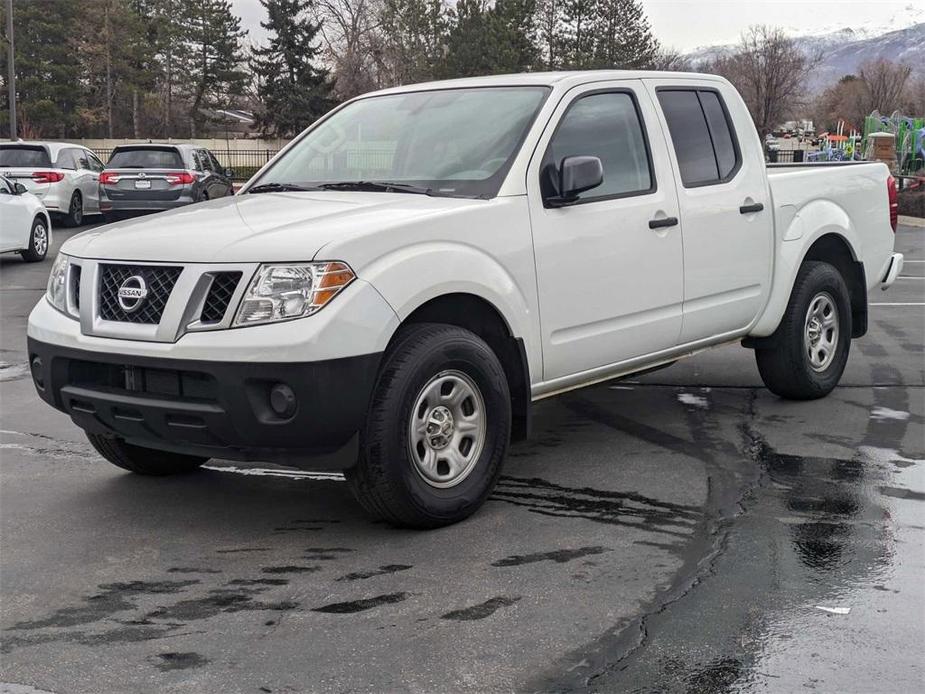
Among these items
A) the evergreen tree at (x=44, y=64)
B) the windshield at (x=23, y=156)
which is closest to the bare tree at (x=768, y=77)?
the windshield at (x=23, y=156)

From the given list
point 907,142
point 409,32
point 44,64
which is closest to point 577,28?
point 409,32

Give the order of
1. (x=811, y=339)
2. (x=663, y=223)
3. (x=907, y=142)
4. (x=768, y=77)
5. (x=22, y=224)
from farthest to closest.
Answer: (x=768, y=77) < (x=907, y=142) < (x=22, y=224) < (x=811, y=339) < (x=663, y=223)

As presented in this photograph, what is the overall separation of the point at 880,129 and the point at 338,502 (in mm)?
A: 39703

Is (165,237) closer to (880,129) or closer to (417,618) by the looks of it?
(417,618)

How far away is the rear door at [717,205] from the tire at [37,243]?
12.4 meters

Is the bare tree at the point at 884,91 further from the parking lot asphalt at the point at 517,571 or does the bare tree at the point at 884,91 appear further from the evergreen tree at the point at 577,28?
the parking lot asphalt at the point at 517,571

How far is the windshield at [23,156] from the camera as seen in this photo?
74.6ft

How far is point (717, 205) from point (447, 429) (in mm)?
2343

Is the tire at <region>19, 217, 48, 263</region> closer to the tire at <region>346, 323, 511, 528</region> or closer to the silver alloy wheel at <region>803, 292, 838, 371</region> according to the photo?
the silver alloy wheel at <region>803, 292, 838, 371</region>

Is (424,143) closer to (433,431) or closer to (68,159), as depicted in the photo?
(433,431)

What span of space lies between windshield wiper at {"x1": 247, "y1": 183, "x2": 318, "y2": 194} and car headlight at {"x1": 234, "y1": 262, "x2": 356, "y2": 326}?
1.47 metres

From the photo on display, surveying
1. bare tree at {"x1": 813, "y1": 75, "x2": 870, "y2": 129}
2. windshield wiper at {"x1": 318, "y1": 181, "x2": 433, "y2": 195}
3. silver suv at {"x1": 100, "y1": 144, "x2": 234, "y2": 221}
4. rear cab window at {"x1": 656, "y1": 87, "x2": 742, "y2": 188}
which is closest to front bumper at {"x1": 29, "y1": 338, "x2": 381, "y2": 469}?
windshield wiper at {"x1": 318, "y1": 181, "x2": 433, "y2": 195}

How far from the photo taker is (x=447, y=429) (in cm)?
496

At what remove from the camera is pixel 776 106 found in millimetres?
56844
